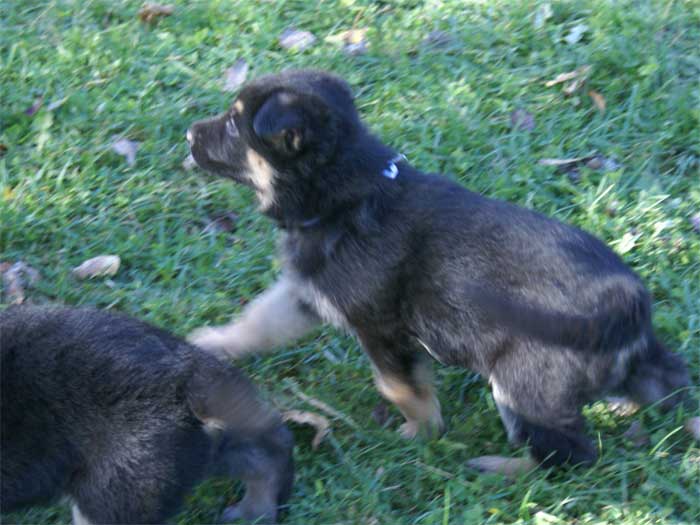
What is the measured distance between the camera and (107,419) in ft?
12.4

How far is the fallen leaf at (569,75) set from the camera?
6418 millimetres

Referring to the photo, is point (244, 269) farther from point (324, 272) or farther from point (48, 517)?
point (48, 517)

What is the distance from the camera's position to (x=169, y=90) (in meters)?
6.37

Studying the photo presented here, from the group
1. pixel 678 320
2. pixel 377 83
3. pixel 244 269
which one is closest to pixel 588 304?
pixel 678 320

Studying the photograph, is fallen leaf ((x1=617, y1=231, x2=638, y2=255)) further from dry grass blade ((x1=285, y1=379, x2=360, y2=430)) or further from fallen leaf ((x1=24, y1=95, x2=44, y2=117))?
fallen leaf ((x1=24, y1=95, x2=44, y2=117))

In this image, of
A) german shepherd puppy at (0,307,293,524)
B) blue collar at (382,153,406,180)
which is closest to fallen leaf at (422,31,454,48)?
blue collar at (382,153,406,180)

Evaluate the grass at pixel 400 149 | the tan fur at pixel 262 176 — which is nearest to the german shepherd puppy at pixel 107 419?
the grass at pixel 400 149

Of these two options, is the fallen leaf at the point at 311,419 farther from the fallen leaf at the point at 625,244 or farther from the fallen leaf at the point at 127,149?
the fallen leaf at the point at 127,149

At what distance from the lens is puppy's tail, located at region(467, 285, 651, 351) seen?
166 inches

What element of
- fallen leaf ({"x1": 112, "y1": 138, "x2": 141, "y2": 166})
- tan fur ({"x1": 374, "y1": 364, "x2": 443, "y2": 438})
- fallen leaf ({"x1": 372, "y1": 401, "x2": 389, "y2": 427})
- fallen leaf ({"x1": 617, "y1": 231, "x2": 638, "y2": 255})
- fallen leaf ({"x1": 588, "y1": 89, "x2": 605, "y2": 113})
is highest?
fallen leaf ({"x1": 112, "y1": 138, "x2": 141, "y2": 166})

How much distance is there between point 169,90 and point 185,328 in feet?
6.06

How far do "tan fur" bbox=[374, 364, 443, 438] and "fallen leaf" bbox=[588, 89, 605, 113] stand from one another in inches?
93.1

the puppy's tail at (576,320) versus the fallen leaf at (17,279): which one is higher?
the fallen leaf at (17,279)

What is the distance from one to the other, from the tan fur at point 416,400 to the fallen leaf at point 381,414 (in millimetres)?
186
